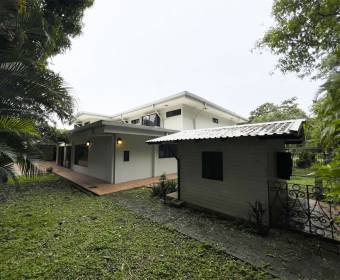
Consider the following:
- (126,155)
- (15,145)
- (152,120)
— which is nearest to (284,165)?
(15,145)

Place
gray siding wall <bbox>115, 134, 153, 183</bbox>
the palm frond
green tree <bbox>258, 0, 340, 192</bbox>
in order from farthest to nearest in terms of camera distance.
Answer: gray siding wall <bbox>115, 134, 153, 183</bbox>
green tree <bbox>258, 0, 340, 192</bbox>
the palm frond

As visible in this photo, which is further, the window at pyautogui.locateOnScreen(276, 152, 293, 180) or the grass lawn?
the window at pyautogui.locateOnScreen(276, 152, 293, 180)

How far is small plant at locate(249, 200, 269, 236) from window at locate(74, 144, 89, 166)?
1086cm

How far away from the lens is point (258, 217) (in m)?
4.18

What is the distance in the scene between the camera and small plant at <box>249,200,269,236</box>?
400 centimetres

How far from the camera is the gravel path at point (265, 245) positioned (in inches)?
112

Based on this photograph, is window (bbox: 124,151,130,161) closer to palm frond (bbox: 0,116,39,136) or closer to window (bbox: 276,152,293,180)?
palm frond (bbox: 0,116,39,136)

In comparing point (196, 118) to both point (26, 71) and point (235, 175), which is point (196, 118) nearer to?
point (235, 175)

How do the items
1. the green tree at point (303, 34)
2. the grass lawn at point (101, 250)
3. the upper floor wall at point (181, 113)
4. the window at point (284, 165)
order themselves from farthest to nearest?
the upper floor wall at point (181, 113), the green tree at point (303, 34), the window at point (284, 165), the grass lawn at point (101, 250)

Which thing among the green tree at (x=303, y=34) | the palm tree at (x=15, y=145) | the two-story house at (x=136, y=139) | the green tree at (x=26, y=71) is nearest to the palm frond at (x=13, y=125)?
the palm tree at (x=15, y=145)

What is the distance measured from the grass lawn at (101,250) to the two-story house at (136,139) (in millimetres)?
3194

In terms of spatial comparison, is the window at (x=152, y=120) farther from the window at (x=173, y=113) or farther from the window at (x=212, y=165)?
the window at (x=212, y=165)

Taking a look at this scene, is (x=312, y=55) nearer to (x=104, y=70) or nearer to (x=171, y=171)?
(x=171, y=171)

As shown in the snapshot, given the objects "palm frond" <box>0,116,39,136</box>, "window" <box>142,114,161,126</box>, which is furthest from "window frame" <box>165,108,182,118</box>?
"palm frond" <box>0,116,39,136</box>
